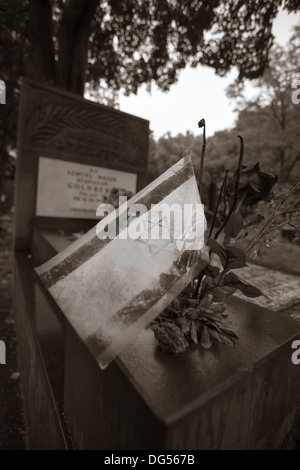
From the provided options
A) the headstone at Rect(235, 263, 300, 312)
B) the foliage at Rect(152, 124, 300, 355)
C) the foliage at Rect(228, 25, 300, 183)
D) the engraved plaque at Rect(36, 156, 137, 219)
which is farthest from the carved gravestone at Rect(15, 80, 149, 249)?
the foliage at Rect(228, 25, 300, 183)

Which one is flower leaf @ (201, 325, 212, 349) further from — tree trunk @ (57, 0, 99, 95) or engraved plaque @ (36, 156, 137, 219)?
tree trunk @ (57, 0, 99, 95)

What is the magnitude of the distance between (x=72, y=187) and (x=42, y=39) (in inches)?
120

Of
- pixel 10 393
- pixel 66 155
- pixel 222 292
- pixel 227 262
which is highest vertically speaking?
pixel 66 155

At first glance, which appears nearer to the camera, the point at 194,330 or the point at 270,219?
the point at 194,330

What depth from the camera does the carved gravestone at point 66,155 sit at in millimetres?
4375

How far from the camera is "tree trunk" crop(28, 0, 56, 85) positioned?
5.06 meters

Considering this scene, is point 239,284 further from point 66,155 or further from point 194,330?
point 66,155

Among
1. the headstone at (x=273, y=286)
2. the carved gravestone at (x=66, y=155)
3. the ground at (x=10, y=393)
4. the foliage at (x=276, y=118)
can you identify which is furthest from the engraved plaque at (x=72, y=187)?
the foliage at (x=276, y=118)

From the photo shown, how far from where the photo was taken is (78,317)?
950 mm

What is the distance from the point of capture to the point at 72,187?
4.80m

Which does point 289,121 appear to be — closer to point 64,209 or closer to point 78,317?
point 64,209

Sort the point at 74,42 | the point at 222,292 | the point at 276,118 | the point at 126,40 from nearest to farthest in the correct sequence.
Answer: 1. the point at 222,292
2. the point at 74,42
3. the point at 126,40
4. the point at 276,118

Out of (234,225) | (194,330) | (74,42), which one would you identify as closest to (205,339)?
(194,330)
